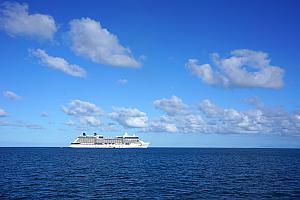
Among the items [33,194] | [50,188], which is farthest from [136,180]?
[33,194]

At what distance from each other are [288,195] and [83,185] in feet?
105

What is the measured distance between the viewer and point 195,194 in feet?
164

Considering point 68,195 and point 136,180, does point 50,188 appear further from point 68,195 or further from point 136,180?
point 136,180

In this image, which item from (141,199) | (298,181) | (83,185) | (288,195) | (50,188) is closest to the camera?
(141,199)

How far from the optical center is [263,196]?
48344 mm

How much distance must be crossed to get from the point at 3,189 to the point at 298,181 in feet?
170

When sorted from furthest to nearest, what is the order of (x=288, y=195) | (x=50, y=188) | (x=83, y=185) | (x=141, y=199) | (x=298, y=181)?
(x=298, y=181) → (x=83, y=185) → (x=50, y=188) → (x=288, y=195) → (x=141, y=199)

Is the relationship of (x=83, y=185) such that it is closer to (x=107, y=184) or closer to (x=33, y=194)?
(x=107, y=184)

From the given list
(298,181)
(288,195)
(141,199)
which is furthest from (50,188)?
(298,181)

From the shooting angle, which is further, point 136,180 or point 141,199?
point 136,180

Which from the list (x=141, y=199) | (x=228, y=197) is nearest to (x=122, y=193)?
(x=141, y=199)

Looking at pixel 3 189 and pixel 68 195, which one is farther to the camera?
pixel 3 189

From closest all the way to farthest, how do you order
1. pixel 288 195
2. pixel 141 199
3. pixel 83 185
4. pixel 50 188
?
pixel 141 199, pixel 288 195, pixel 50 188, pixel 83 185

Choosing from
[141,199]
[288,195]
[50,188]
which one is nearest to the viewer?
[141,199]
